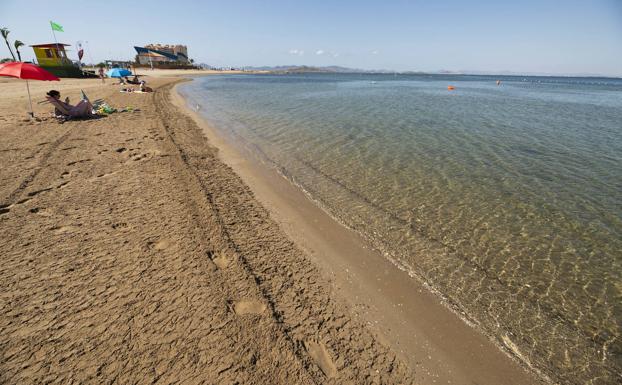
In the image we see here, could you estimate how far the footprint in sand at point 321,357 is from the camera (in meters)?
3.24

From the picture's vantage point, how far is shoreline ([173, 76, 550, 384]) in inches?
139

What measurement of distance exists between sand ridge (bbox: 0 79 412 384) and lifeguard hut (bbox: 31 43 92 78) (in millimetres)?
50884

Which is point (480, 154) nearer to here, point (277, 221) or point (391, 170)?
point (391, 170)

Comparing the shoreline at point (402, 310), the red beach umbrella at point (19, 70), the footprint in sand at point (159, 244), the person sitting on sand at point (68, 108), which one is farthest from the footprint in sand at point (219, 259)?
the person sitting on sand at point (68, 108)

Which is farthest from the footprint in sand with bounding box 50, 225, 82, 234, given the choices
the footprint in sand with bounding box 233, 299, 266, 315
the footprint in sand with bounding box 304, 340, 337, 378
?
the footprint in sand with bounding box 304, 340, 337, 378

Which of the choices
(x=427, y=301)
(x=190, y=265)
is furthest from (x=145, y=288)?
(x=427, y=301)

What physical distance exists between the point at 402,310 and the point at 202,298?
3.13 metres

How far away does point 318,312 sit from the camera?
4062 mm

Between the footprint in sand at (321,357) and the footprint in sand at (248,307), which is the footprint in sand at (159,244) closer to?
the footprint in sand at (248,307)

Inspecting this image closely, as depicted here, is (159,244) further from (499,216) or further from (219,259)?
(499,216)

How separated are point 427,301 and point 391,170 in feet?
19.4

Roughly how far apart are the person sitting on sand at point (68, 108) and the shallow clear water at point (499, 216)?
7.81 m

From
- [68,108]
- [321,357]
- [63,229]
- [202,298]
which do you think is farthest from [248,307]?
[68,108]

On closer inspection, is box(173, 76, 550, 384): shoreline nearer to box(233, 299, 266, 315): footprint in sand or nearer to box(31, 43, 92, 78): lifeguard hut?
box(233, 299, 266, 315): footprint in sand
